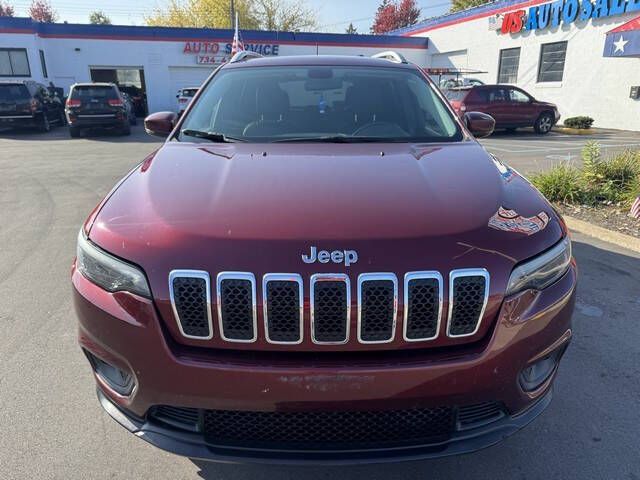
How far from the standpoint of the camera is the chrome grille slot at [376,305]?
5.32 ft

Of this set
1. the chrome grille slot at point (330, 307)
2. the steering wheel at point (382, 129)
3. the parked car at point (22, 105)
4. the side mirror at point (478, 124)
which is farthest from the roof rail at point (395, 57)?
the parked car at point (22, 105)

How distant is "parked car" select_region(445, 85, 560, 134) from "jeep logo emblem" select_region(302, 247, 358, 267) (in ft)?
51.3

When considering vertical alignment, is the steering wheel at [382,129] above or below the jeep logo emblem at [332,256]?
above

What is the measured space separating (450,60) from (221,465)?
29.3m

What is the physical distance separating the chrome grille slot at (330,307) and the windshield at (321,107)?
1412 mm

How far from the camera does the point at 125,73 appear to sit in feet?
88.9

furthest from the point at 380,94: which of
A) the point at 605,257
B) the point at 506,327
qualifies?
the point at 605,257

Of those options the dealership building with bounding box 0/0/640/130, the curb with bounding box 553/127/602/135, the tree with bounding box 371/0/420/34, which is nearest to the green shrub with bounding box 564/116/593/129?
the curb with bounding box 553/127/602/135

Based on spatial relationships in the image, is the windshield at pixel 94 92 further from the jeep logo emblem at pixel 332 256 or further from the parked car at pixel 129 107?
the jeep logo emblem at pixel 332 256

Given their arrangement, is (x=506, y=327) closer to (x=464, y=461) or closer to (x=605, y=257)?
(x=464, y=461)

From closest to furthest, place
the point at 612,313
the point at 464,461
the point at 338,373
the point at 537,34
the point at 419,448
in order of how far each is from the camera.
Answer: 1. the point at 338,373
2. the point at 419,448
3. the point at 464,461
4. the point at 612,313
5. the point at 537,34

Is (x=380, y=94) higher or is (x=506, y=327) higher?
(x=380, y=94)

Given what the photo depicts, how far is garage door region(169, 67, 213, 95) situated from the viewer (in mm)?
27547

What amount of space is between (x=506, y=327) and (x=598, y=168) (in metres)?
5.90
